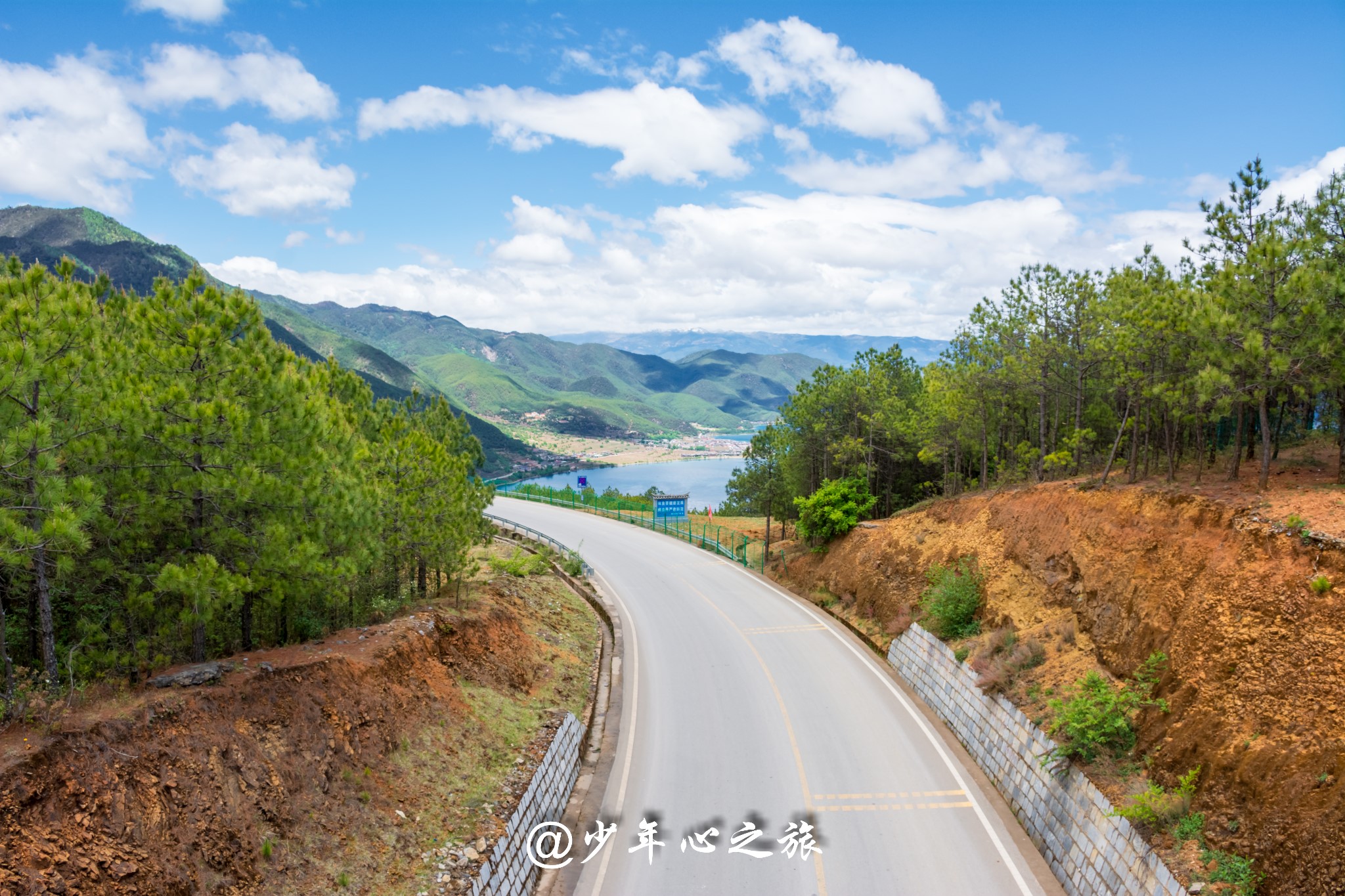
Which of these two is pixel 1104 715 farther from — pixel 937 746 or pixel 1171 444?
pixel 1171 444

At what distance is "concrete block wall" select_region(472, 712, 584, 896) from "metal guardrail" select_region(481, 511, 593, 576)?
1496 cm

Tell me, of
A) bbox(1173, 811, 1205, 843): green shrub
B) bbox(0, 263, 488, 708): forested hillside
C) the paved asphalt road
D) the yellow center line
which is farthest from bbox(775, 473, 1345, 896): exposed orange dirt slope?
bbox(0, 263, 488, 708): forested hillside

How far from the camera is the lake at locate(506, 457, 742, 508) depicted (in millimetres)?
123637

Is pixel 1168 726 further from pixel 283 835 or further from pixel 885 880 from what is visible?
pixel 283 835

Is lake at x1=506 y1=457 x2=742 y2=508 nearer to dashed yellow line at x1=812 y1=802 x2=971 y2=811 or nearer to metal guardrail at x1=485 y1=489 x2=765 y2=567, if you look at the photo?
metal guardrail at x1=485 y1=489 x2=765 y2=567

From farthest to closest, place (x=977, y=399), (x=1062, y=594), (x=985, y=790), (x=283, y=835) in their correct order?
(x=977, y=399) < (x=1062, y=594) < (x=985, y=790) < (x=283, y=835)

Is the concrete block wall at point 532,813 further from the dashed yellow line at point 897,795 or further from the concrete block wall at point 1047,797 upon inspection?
Result: the concrete block wall at point 1047,797

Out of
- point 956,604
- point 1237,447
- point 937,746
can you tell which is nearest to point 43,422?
point 937,746

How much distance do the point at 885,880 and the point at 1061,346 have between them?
1888cm

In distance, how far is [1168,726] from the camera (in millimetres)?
11406

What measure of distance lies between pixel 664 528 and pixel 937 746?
29.4 metres

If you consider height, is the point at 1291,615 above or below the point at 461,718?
above

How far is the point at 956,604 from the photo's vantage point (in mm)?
19141

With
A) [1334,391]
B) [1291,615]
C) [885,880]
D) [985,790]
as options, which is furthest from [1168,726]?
[1334,391]
